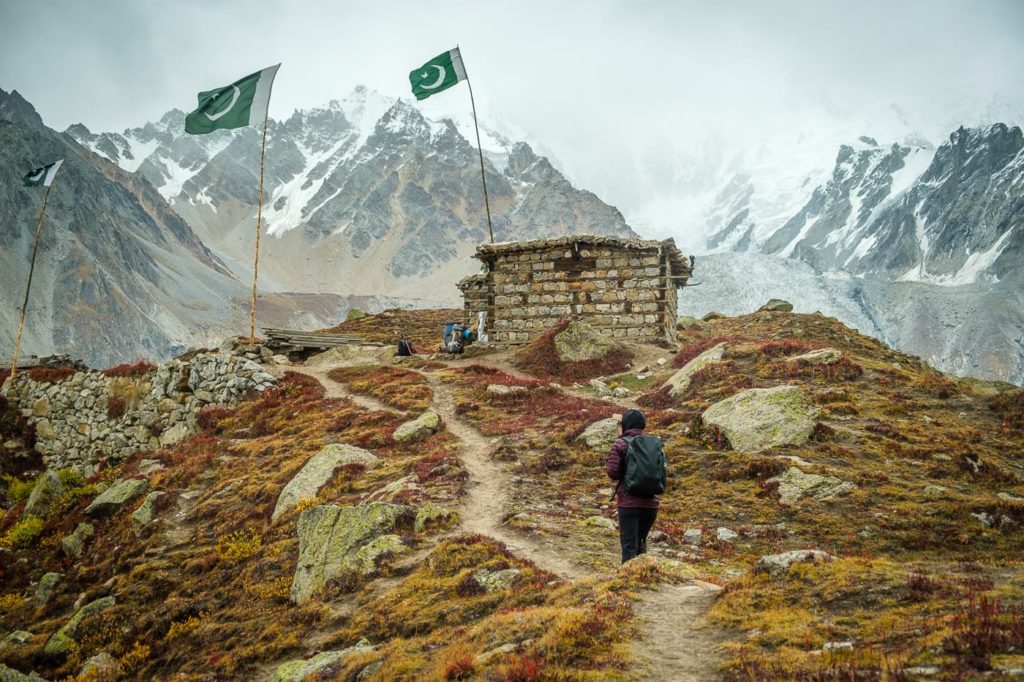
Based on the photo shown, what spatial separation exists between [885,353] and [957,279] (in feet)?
641

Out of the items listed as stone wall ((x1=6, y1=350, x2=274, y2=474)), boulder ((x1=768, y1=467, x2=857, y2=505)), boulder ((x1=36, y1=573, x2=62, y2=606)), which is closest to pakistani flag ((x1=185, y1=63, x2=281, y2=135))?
stone wall ((x1=6, y1=350, x2=274, y2=474))

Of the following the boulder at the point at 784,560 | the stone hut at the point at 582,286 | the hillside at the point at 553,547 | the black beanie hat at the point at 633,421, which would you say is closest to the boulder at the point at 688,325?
the stone hut at the point at 582,286

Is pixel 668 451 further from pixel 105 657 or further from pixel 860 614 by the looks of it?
pixel 105 657

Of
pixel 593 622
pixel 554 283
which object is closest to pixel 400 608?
pixel 593 622

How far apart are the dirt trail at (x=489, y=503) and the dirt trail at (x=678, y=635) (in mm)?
1910

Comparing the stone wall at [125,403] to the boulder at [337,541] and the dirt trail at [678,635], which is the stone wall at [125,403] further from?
the dirt trail at [678,635]

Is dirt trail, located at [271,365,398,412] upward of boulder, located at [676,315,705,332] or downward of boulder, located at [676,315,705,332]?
downward

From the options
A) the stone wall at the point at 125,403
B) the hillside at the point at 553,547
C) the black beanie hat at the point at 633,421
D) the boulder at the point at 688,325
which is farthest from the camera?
the boulder at the point at 688,325

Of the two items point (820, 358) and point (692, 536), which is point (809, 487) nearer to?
point (692, 536)

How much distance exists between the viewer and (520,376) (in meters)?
27.3

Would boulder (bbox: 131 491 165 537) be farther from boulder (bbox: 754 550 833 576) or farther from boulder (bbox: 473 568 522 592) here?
boulder (bbox: 754 550 833 576)

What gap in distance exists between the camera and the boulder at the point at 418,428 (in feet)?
61.6

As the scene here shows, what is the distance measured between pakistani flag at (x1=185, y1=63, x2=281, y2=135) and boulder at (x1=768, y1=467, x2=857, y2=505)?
27.5 metres

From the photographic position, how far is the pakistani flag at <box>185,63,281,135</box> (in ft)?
97.1
